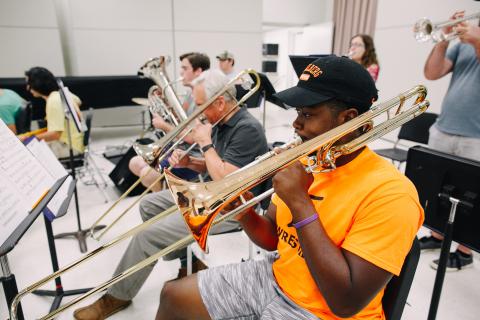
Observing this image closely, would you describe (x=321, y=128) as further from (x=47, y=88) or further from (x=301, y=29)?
(x=301, y=29)

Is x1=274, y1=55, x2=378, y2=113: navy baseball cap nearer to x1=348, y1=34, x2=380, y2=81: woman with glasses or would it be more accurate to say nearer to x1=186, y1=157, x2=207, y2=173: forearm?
x1=186, y1=157, x2=207, y2=173: forearm

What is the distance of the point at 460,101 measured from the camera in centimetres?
216

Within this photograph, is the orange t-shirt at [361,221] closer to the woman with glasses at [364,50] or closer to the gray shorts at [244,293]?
the gray shorts at [244,293]

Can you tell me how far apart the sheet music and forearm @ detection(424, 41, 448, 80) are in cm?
258

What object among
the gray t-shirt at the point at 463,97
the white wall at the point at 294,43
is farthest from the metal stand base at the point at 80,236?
the white wall at the point at 294,43

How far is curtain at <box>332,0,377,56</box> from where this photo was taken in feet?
21.8

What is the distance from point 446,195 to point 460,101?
1.05 meters

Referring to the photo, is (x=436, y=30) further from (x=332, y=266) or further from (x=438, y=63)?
(x=332, y=266)

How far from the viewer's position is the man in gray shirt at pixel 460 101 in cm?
211

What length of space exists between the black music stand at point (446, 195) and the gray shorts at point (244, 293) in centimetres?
82

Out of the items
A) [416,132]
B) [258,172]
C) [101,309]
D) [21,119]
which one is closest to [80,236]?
[101,309]

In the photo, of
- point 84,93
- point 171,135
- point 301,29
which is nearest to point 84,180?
point 84,93

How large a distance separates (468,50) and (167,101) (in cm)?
213

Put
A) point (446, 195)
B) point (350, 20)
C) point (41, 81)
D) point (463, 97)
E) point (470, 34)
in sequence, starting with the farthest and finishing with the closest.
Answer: point (350, 20), point (41, 81), point (463, 97), point (470, 34), point (446, 195)
